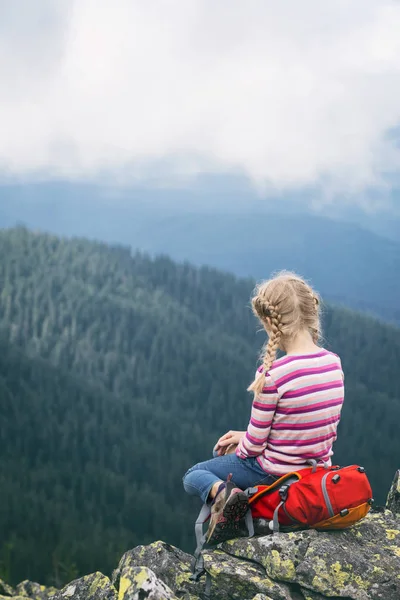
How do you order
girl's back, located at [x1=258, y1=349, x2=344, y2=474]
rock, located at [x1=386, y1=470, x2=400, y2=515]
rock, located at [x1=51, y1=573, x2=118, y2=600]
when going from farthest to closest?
rock, located at [x1=386, y1=470, x2=400, y2=515] < rock, located at [x1=51, y1=573, x2=118, y2=600] < girl's back, located at [x1=258, y1=349, x2=344, y2=474]

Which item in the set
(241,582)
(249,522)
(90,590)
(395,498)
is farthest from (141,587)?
(395,498)

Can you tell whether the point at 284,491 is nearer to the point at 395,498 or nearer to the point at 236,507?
the point at 236,507

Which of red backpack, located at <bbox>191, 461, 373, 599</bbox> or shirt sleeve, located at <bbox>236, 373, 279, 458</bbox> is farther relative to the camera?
red backpack, located at <bbox>191, 461, 373, 599</bbox>

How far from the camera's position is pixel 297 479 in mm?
7879

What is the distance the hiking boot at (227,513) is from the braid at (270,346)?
1.30 meters

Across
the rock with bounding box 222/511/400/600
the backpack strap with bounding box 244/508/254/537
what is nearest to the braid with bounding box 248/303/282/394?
the backpack strap with bounding box 244/508/254/537

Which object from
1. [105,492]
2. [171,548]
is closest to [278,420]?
[171,548]

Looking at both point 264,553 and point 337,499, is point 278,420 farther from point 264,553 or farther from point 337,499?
point 264,553

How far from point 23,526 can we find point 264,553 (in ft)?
465

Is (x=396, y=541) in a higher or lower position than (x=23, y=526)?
higher

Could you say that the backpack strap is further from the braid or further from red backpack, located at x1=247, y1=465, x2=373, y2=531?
the braid

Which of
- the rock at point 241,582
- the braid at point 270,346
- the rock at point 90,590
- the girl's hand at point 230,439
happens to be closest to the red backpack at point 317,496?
the rock at point 241,582

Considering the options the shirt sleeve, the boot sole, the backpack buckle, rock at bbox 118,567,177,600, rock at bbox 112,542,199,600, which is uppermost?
the shirt sleeve

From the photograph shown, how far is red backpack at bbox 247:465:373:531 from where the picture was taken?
7.70 metres
